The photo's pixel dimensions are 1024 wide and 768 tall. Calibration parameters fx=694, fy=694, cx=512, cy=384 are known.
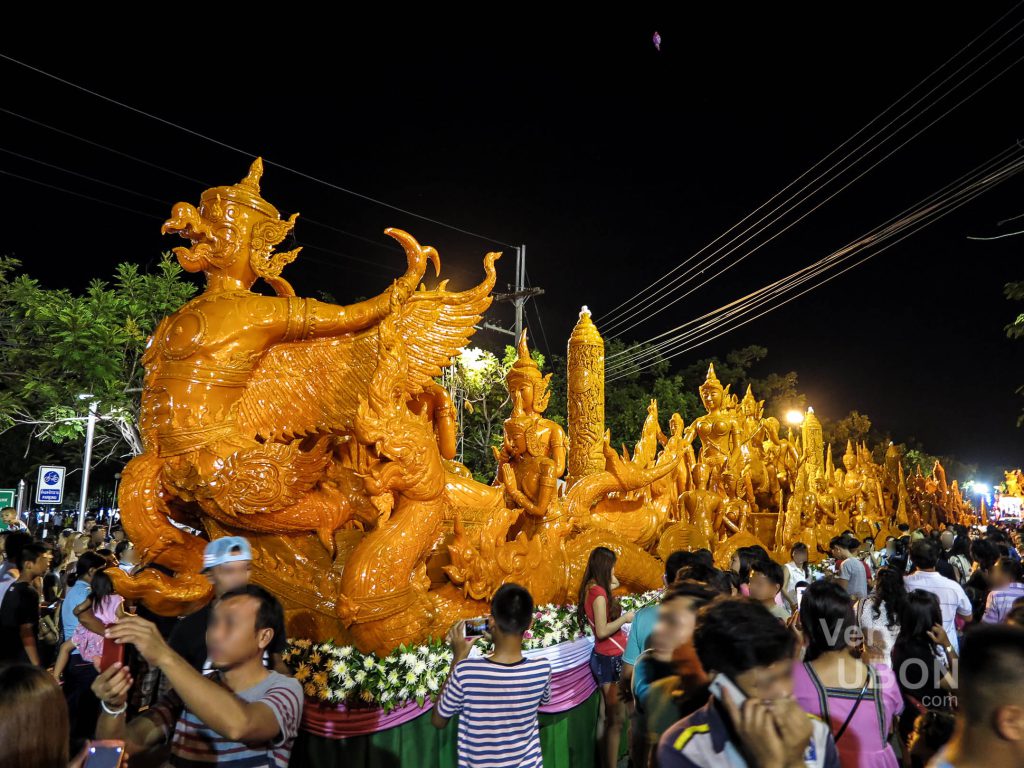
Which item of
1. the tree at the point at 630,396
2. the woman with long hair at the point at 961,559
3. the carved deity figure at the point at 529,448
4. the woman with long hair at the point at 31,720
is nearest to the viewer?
the woman with long hair at the point at 31,720

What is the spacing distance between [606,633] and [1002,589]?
293 centimetres

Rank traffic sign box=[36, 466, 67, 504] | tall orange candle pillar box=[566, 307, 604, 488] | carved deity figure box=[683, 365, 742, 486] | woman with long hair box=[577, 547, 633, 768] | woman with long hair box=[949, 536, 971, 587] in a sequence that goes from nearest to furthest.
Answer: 1. woman with long hair box=[577, 547, 633, 768]
2. woman with long hair box=[949, 536, 971, 587]
3. tall orange candle pillar box=[566, 307, 604, 488]
4. traffic sign box=[36, 466, 67, 504]
5. carved deity figure box=[683, 365, 742, 486]

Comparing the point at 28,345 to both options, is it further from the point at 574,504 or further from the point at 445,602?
the point at 445,602

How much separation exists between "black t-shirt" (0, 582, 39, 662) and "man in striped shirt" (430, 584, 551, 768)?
3.91 metres

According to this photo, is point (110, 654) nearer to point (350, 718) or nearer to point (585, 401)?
point (350, 718)

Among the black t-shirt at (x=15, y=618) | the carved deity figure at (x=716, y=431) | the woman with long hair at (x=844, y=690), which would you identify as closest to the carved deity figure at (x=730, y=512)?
the carved deity figure at (x=716, y=431)

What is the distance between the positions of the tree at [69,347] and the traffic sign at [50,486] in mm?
1530

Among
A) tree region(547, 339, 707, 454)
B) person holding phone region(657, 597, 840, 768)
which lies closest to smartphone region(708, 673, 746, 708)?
person holding phone region(657, 597, 840, 768)

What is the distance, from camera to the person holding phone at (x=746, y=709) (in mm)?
1639

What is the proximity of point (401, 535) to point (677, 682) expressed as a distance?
2347 mm

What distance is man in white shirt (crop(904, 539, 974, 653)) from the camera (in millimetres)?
5133

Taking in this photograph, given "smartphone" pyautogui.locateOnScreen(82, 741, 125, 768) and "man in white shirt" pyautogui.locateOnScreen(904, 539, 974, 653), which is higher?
"man in white shirt" pyautogui.locateOnScreen(904, 539, 974, 653)

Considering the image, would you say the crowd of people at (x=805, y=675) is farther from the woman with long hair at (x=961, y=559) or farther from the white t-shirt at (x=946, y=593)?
the woman with long hair at (x=961, y=559)

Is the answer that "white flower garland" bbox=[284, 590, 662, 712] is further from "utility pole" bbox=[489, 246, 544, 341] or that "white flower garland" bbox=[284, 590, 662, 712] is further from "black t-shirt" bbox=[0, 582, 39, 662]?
"utility pole" bbox=[489, 246, 544, 341]
